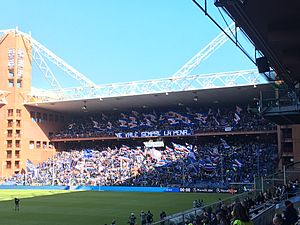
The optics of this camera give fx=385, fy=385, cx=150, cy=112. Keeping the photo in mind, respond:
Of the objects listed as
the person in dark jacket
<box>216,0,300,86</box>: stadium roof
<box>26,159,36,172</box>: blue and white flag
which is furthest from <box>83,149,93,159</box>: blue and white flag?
the person in dark jacket

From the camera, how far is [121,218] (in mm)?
29531

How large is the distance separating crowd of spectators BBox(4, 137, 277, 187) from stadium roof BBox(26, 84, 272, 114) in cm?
742

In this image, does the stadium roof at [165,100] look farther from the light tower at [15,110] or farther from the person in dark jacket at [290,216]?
the person in dark jacket at [290,216]

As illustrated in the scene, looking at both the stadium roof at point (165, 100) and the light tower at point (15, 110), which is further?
the light tower at point (15, 110)

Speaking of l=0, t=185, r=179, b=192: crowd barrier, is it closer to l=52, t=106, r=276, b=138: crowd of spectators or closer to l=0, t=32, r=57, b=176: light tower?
l=0, t=32, r=57, b=176: light tower

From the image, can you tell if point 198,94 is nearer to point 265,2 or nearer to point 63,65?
point 63,65

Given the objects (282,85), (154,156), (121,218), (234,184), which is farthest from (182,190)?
(282,85)

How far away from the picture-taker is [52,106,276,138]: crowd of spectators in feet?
213

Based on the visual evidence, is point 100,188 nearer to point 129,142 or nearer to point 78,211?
point 129,142

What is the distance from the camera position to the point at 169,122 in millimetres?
71750

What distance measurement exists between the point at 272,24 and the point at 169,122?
58.3 m

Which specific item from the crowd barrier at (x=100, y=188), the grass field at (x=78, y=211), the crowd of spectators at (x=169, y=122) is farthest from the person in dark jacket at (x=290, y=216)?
the crowd of spectators at (x=169, y=122)

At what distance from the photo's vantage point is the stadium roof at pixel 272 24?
12.0 m

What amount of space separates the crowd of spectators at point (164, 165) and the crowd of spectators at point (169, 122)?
3188 millimetres
